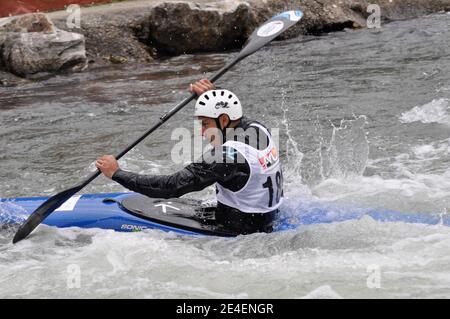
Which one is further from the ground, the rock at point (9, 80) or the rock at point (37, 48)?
the rock at point (37, 48)

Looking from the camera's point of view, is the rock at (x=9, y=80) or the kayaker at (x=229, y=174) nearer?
the kayaker at (x=229, y=174)

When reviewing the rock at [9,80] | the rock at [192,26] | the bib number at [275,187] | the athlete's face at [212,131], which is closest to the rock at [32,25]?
the rock at [9,80]

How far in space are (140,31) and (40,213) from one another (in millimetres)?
9144

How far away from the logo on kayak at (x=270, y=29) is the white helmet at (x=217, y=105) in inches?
68.6

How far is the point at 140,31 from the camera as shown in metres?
13.9

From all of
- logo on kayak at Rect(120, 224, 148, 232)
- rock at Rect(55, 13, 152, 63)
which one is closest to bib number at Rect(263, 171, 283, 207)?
logo on kayak at Rect(120, 224, 148, 232)

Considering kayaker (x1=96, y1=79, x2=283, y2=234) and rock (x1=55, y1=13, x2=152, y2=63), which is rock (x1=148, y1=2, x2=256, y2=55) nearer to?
rock (x1=55, y1=13, x2=152, y2=63)

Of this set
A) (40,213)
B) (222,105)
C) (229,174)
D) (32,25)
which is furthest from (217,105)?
(32,25)

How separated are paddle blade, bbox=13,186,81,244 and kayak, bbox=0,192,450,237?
0.54 feet

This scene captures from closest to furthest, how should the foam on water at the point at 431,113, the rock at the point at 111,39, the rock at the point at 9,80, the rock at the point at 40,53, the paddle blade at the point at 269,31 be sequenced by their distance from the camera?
the paddle blade at the point at 269,31 < the foam on water at the point at 431,113 < the rock at the point at 9,80 < the rock at the point at 40,53 < the rock at the point at 111,39

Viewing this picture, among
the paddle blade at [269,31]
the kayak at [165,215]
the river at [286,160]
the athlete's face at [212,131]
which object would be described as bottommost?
the river at [286,160]

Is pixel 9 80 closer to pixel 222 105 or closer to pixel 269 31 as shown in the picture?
pixel 269 31

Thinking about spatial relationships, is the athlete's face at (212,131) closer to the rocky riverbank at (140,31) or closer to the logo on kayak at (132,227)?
the logo on kayak at (132,227)

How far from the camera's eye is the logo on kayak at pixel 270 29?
6.40 metres
